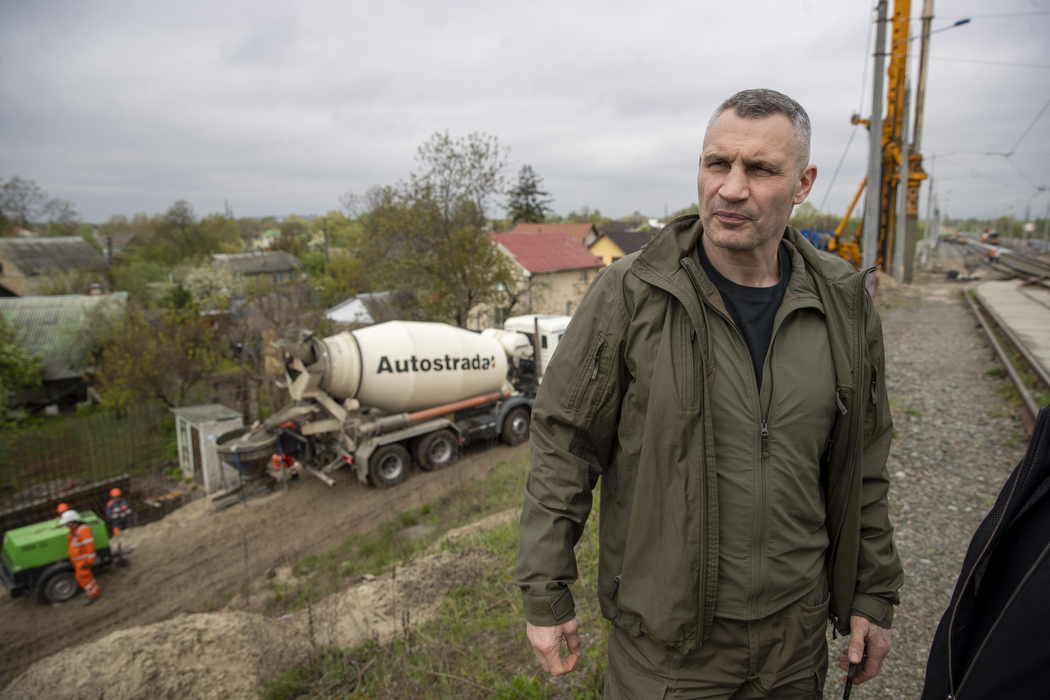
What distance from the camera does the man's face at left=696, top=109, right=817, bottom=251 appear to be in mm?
1591

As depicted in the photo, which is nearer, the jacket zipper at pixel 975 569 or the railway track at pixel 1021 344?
the jacket zipper at pixel 975 569

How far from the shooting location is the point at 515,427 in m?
12.0

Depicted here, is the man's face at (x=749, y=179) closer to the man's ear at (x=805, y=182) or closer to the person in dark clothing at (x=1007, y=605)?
the man's ear at (x=805, y=182)

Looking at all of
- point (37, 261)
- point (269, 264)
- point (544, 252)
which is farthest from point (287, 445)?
point (269, 264)

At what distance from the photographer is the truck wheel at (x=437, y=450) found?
10.7 metres

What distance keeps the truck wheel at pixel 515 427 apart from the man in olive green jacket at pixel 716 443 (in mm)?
10176

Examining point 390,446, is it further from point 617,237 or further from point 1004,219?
point 1004,219

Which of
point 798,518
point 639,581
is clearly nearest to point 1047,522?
point 798,518

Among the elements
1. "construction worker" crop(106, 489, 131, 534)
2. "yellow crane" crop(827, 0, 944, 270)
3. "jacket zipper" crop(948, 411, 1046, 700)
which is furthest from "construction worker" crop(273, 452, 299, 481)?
"yellow crane" crop(827, 0, 944, 270)

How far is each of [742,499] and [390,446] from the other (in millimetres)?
9284

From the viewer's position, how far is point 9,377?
22.2 m

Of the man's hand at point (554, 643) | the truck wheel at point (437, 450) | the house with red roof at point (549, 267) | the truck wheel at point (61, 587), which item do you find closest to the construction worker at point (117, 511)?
the truck wheel at point (61, 587)

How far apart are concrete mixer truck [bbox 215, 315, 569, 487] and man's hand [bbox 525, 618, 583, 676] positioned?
8.35 metres

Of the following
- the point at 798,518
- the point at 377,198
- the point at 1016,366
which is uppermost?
the point at 377,198
